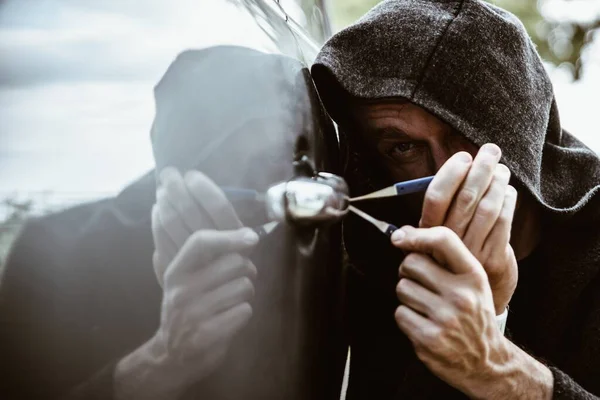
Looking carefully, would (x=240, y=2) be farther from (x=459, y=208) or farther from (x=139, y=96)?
(x=459, y=208)

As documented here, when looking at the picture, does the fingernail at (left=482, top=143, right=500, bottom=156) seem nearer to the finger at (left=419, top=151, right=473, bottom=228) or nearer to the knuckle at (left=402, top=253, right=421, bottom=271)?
the finger at (left=419, top=151, right=473, bottom=228)

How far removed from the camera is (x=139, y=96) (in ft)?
1.89

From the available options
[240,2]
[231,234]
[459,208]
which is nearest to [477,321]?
[459,208]

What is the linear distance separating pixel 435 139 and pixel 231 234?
0.63 metres

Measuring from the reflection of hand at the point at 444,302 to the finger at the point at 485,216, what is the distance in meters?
0.05

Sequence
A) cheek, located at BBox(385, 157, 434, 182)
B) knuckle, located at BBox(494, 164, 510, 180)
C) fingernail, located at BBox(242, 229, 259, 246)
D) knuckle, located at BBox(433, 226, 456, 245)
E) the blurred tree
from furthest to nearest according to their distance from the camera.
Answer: the blurred tree
cheek, located at BBox(385, 157, 434, 182)
knuckle, located at BBox(494, 164, 510, 180)
knuckle, located at BBox(433, 226, 456, 245)
fingernail, located at BBox(242, 229, 259, 246)

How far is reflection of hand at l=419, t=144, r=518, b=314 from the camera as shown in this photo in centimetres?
80

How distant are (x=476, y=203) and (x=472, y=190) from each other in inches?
1.0

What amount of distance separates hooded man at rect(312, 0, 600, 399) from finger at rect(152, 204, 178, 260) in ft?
1.15

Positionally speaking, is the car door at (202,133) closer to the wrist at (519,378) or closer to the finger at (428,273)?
the finger at (428,273)

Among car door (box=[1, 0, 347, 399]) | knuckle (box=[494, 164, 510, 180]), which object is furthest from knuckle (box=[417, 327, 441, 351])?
knuckle (box=[494, 164, 510, 180])

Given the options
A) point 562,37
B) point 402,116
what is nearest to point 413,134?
point 402,116

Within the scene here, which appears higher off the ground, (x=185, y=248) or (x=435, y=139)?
(x=185, y=248)

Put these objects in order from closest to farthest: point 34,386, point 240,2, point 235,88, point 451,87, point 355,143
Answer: point 34,386
point 235,88
point 240,2
point 451,87
point 355,143
